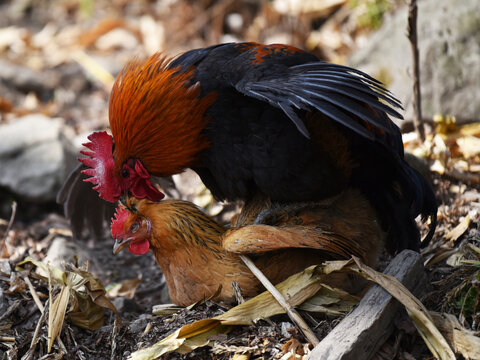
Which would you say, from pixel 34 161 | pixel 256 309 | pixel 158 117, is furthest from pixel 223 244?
pixel 34 161

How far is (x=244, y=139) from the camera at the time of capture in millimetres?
3109

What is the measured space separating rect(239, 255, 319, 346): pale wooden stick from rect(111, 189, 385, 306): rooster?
2.7 inches

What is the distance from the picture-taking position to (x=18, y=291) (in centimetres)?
310

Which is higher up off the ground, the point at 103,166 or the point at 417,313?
the point at 103,166

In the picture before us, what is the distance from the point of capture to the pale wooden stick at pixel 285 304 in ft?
8.21

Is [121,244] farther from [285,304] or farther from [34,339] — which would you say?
[285,304]

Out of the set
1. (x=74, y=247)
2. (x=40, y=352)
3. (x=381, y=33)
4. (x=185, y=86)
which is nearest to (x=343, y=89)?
(x=185, y=86)

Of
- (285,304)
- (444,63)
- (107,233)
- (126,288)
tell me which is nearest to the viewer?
(285,304)

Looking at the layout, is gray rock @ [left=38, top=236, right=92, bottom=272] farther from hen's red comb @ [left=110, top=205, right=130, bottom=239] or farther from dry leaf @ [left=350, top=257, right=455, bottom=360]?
dry leaf @ [left=350, top=257, right=455, bottom=360]

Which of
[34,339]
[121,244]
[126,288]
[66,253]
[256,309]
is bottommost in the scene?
[126,288]

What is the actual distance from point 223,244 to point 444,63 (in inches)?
118

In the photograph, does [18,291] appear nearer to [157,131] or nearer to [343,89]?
[157,131]

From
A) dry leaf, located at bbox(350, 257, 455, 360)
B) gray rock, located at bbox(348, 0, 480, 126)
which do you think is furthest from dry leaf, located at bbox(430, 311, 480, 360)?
gray rock, located at bbox(348, 0, 480, 126)

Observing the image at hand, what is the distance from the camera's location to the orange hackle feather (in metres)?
3.16
